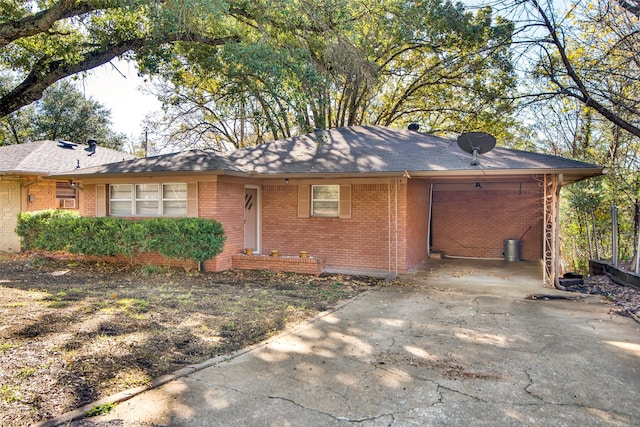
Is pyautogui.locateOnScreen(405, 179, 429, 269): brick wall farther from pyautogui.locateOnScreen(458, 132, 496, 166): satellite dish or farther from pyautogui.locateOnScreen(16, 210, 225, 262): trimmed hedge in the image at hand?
pyautogui.locateOnScreen(16, 210, 225, 262): trimmed hedge

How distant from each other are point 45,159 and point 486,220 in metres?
16.6

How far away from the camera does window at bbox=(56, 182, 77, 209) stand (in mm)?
16250

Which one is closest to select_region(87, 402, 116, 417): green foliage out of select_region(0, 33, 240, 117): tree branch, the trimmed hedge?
select_region(0, 33, 240, 117): tree branch

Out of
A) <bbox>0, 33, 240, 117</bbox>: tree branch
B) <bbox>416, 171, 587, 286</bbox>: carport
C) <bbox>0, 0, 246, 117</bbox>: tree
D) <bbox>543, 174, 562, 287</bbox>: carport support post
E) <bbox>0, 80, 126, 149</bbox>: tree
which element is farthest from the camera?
<bbox>0, 80, 126, 149</bbox>: tree

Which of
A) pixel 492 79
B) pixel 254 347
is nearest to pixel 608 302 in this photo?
pixel 254 347

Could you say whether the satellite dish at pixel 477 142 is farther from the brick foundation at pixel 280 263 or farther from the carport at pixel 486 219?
the brick foundation at pixel 280 263

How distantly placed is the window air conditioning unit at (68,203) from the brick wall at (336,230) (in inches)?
374

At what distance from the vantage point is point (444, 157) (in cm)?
1012

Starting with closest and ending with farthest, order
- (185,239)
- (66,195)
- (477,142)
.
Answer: (477,142) < (185,239) < (66,195)

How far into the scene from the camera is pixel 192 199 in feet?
35.6

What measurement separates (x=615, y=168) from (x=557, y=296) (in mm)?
6066

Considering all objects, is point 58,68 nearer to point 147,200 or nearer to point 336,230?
point 147,200

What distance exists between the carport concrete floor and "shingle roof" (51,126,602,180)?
330 centimetres

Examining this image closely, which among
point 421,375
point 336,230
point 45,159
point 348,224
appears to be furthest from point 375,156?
point 45,159
